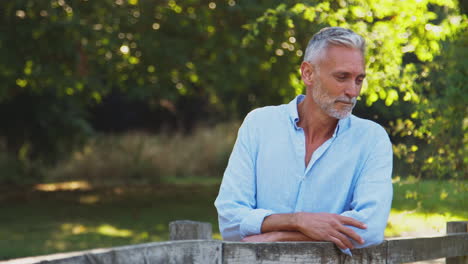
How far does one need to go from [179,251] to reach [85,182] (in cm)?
1900

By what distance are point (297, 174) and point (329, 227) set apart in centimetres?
38

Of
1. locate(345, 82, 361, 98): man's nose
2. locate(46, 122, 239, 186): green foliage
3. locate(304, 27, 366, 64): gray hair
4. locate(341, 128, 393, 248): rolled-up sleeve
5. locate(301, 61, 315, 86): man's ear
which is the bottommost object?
locate(46, 122, 239, 186): green foliage

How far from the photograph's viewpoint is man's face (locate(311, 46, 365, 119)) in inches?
114

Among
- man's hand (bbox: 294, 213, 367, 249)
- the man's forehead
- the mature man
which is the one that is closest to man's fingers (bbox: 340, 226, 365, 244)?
man's hand (bbox: 294, 213, 367, 249)

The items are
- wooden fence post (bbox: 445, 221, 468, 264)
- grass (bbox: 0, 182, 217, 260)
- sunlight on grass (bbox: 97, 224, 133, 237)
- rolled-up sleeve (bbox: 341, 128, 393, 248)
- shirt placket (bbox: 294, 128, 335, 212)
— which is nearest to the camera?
rolled-up sleeve (bbox: 341, 128, 393, 248)

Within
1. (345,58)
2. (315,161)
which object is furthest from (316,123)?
(345,58)

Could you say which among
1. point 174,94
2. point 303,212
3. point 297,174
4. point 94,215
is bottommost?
point 94,215

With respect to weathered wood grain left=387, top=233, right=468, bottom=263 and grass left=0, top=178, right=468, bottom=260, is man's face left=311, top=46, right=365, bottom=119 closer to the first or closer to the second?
weathered wood grain left=387, top=233, right=468, bottom=263

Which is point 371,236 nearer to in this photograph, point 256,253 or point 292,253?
point 292,253

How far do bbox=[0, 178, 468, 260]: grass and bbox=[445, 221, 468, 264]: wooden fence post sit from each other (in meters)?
1.34

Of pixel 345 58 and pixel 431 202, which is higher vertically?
pixel 345 58

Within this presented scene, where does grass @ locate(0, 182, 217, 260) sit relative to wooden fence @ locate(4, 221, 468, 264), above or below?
below

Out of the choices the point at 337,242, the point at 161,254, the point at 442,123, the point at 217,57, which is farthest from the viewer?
the point at 217,57

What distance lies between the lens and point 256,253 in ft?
7.75
